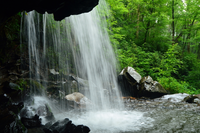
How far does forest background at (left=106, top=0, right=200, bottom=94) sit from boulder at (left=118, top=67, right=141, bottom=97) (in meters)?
2.61

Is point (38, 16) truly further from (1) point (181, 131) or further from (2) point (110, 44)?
(1) point (181, 131)

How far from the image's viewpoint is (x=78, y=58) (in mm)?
12406

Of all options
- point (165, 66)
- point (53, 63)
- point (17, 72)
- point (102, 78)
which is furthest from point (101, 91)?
point (165, 66)

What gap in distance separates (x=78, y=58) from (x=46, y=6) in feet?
28.8

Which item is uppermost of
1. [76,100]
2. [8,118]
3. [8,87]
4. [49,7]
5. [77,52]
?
[49,7]

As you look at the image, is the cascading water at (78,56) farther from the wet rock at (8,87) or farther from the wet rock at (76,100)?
the wet rock at (8,87)

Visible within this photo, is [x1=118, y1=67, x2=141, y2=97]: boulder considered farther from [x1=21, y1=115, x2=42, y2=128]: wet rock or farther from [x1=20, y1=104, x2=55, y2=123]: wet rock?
[x1=21, y1=115, x2=42, y2=128]: wet rock

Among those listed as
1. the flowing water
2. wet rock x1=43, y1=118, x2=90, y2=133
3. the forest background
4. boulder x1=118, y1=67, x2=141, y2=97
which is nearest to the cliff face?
wet rock x1=43, y1=118, x2=90, y2=133

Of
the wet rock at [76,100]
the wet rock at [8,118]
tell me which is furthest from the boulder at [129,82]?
the wet rock at [8,118]

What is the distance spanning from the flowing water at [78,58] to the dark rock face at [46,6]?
4.87 m

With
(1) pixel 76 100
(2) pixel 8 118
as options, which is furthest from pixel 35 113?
(1) pixel 76 100

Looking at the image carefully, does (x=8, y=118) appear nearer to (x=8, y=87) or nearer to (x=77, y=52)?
(x=8, y=87)

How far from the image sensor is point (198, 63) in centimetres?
1836

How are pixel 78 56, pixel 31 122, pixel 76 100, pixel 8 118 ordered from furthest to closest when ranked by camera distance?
pixel 78 56 → pixel 76 100 → pixel 31 122 → pixel 8 118
